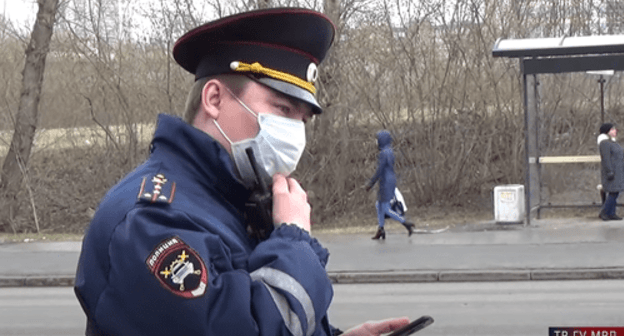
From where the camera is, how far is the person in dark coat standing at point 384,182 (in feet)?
54.6

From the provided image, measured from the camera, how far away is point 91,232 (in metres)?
2.04

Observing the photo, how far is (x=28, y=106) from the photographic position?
23.1 meters

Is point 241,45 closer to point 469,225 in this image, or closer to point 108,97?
point 469,225

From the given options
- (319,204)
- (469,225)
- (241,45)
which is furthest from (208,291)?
(319,204)

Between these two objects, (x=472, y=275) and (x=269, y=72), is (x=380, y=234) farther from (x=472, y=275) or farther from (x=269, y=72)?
(x=269, y=72)

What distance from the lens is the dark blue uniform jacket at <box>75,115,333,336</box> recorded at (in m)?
1.89

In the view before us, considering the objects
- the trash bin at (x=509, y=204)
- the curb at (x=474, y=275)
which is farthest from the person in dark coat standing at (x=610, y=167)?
the curb at (x=474, y=275)

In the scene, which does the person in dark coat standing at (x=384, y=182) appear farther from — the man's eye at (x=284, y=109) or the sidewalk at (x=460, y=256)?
the man's eye at (x=284, y=109)

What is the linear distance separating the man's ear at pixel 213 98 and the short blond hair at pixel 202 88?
17 millimetres

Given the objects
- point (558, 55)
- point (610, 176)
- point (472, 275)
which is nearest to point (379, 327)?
point (472, 275)

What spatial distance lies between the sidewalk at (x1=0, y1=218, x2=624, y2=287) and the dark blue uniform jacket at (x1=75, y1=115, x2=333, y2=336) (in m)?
10.8

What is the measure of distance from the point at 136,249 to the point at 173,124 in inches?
16.5

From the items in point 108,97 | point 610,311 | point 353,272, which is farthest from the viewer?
point 108,97

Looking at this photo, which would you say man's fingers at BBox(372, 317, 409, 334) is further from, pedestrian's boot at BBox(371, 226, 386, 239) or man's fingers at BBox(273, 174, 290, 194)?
pedestrian's boot at BBox(371, 226, 386, 239)
